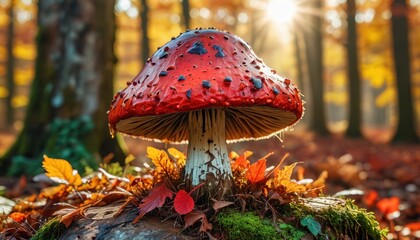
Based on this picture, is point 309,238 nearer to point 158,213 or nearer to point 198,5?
point 158,213

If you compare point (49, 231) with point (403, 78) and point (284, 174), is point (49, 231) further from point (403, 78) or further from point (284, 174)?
point (403, 78)

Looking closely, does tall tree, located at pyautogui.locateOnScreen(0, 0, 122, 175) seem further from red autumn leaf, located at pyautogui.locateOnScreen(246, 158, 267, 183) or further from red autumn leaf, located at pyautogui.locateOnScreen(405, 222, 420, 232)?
red autumn leaf, located at pyautogui.locateOnScreen(405, 222, 420, 232)

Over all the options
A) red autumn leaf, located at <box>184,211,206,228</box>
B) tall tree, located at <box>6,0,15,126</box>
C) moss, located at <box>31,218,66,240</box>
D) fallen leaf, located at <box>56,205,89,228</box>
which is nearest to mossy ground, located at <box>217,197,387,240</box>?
red autumn leaf, located at <box>184,211,206,228</box>

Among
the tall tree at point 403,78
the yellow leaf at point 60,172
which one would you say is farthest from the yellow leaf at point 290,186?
the tall tree at point 403,78

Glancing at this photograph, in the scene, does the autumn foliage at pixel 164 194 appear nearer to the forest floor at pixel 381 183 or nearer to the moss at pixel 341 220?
the moss at pixel 341 220

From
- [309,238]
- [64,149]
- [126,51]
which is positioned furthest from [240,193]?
[126,51]

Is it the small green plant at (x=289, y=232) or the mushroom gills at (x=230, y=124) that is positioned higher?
the mushroom gills at (x=230, y=124)
